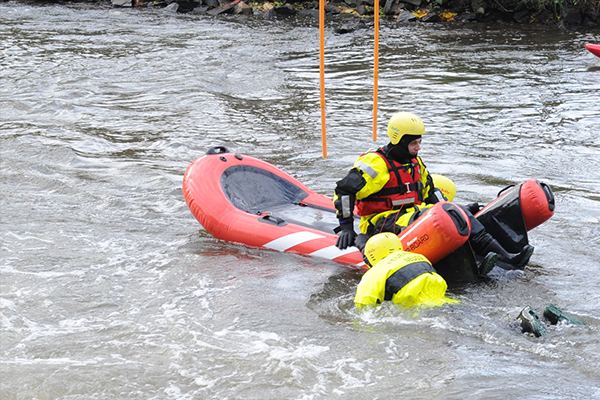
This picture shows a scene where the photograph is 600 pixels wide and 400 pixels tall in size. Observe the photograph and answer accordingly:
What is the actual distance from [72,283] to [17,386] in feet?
4.96

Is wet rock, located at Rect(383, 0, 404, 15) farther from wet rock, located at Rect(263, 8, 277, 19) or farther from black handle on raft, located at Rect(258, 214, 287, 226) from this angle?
black handle on raft, located at Rect(258, 214, 287, 226)

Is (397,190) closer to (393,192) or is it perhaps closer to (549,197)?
(393,192)

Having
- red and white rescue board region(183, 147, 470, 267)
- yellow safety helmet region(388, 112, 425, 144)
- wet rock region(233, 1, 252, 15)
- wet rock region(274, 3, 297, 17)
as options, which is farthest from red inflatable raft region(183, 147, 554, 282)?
wet rock region(233, 1, 252, 15)

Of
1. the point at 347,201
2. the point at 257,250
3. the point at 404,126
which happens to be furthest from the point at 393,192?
the point at 257,250

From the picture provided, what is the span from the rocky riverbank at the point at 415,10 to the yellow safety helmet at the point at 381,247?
13925 mm

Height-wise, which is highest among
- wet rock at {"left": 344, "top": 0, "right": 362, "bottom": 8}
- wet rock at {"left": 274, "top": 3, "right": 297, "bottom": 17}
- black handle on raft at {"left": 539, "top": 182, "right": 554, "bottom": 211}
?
wet rock at {"left": 344, "top": 0, "right": 362, "bottom": 8}

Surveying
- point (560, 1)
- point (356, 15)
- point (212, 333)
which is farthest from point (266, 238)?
point (356, 15)

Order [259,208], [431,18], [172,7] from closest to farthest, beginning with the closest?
1. [259,208]
2. [431,18]
3. [172,7]

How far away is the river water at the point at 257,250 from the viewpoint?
4215 mm

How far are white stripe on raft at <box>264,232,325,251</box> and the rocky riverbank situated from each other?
12947mm

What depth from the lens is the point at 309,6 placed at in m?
21.4

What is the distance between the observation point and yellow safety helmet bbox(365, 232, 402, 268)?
4.79m

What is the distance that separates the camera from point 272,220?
6.08 m

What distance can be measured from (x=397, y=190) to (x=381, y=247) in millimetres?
619
